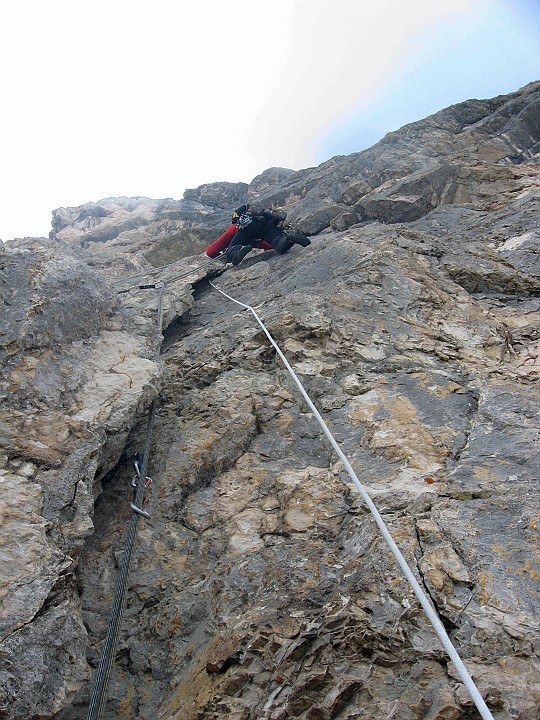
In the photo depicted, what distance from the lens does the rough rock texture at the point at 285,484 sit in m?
2.54

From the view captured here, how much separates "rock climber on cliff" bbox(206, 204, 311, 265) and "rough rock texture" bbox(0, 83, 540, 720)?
6.16 ft

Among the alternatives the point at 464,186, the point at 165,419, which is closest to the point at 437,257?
the point at 464,186

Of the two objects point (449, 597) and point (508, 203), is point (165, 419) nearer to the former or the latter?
point (449, 597)

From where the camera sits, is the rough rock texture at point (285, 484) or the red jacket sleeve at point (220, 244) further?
the red jacket sleeve at point (220, 244)

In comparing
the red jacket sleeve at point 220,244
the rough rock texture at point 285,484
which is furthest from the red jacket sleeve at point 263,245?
the rough rock texture at point 285,484

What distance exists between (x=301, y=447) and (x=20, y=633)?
2370 millimetres

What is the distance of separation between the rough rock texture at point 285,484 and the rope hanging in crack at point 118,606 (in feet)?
0.34

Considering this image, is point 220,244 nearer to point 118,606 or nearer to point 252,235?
point 252,235

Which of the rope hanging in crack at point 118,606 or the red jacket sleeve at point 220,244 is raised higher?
the red jacket sleeve at point 220,244

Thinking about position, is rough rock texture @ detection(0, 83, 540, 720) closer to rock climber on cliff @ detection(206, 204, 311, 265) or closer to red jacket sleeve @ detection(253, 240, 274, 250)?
rock climber on cliff @ detection(206, 204, 311, 265)

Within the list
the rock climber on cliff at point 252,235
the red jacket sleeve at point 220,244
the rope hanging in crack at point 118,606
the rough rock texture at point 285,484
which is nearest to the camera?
the rough rock texture at point 285,484

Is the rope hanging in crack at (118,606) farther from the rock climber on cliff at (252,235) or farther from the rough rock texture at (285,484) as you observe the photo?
the rock climber on cliff at (252,235)

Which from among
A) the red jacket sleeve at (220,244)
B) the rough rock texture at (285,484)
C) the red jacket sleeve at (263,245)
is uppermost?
the red jacket sleeve at (220,244)

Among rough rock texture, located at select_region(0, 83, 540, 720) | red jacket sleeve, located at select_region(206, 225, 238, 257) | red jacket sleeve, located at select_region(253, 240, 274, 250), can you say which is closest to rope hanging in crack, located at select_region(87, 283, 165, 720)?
rough rock texture, located at select_region(0, 83, 540, 720)
